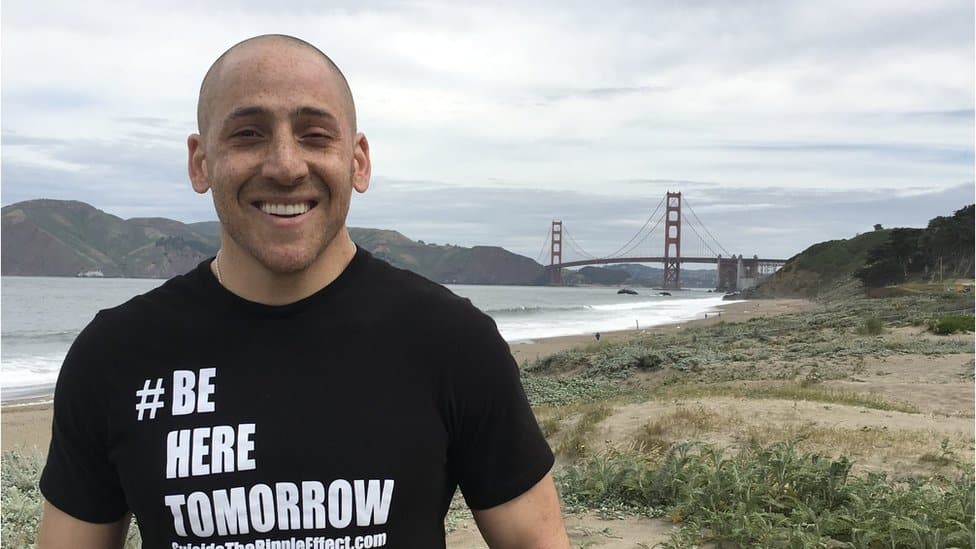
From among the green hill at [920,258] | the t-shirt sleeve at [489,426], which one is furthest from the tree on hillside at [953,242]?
the t-shirt sleeve at [489,426]

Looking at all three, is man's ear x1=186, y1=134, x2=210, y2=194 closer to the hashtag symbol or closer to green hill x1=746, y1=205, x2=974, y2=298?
the hashtag symbol

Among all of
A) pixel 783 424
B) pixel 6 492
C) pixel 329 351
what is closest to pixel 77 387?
pixel 329 351

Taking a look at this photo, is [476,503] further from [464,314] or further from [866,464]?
[866,464]

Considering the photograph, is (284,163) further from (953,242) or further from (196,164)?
(953,242)

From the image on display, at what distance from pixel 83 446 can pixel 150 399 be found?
0.18 metres

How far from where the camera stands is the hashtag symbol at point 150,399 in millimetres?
1453

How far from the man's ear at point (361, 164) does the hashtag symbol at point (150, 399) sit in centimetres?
55

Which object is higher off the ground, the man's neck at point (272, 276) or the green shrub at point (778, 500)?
the man's neck at point (272, 276)

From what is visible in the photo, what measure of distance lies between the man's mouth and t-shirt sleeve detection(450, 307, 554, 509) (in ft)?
1.27

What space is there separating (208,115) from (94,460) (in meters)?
0.71

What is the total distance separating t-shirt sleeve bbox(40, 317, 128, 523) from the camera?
148 cm

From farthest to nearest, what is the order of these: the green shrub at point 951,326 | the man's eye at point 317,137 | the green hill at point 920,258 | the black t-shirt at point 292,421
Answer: the green hill at point 920,258 → the green shrub at point 951,326 → the man's eye at point 317,137 → the black t-shirt at point 292,421

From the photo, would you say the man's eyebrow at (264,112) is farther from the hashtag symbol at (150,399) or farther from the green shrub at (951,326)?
the green shrub at (951,326)

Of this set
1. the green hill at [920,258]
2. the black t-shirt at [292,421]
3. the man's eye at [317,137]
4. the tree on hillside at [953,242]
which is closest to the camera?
the black t-shirt at [292,421]
